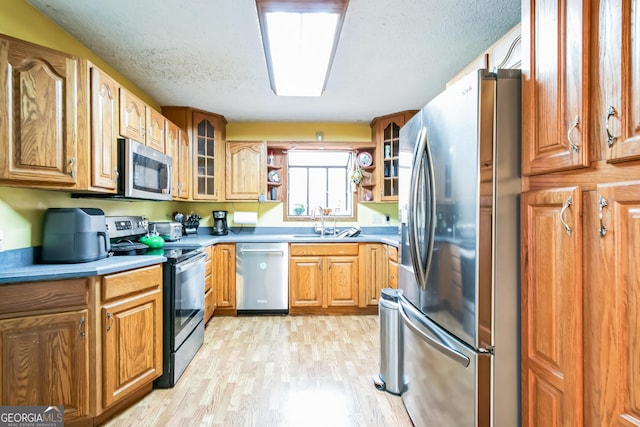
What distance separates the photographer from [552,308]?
3.29 ft

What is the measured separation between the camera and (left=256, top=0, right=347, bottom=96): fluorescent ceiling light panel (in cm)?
165

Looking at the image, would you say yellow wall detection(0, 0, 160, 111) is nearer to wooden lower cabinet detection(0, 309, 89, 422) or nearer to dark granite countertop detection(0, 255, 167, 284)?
dark granite countertop detection(0, 255, 167, 284)

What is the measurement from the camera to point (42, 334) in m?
1.52

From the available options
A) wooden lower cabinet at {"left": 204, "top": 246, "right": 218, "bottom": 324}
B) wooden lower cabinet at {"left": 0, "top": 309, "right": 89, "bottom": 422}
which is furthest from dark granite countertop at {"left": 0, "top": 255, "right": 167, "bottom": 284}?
wooden lower cabinet at {"left": 204, "top": 246, "right": 218, "bottom": 324}

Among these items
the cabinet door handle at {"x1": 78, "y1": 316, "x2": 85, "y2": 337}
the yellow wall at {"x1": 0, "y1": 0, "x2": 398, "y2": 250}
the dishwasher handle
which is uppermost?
the yellow wall at {"x1": 0, "y1": 0, "x2": 398, "y2": 250}

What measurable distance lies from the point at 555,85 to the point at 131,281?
217cm

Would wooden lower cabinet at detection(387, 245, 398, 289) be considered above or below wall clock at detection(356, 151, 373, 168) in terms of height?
below

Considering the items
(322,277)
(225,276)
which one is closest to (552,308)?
(322,277)

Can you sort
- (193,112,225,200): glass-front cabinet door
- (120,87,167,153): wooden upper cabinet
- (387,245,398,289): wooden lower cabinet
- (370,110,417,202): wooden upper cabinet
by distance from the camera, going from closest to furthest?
(120,87,167,153): wooden upper cabinet, (387,245,398,289): wooden lower cabinet, (193,112,225,200): glass-front cabinet door, (370,110,417,202): wooden upper cabinet

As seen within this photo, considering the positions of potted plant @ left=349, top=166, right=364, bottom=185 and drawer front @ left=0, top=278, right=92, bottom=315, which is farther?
potted plant @ left=349, top=166, right=364, bottom=185

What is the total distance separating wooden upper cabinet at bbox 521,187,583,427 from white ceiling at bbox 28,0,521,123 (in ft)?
4.56

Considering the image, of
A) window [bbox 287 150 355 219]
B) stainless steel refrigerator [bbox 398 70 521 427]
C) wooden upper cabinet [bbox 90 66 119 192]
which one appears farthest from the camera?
window [bbox 287 150 355 219]

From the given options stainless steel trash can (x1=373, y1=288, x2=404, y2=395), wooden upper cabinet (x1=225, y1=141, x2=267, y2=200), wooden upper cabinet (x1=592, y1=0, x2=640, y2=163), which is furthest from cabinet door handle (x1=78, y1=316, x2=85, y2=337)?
wooden upper cabinet (x1=225, y1=141, x2=267, y2=200)

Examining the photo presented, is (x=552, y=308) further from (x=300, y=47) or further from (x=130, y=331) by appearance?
(x=130, y=331)
